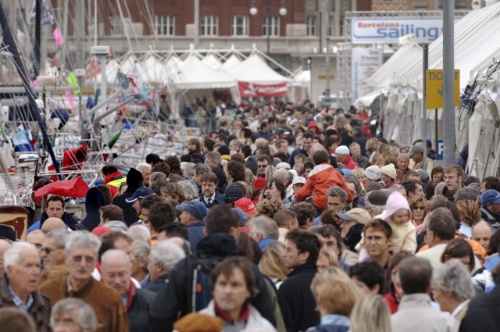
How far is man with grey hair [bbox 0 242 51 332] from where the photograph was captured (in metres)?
8.88

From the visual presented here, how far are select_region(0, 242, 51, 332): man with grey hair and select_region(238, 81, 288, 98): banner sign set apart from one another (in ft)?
189

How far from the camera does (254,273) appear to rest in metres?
8.64

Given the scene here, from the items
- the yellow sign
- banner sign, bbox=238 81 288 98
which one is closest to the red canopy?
the yellow sign

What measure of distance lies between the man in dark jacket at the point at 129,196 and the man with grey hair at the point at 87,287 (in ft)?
22.3

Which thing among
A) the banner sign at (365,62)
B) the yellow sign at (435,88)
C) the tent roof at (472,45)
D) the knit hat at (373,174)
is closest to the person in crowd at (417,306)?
the knit hat at (373,174)

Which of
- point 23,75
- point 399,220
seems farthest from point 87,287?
point 23,75

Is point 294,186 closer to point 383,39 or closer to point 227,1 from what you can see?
point 383,39

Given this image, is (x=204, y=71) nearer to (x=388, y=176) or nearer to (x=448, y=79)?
(x=448, y=79)

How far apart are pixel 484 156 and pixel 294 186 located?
5.40 metres

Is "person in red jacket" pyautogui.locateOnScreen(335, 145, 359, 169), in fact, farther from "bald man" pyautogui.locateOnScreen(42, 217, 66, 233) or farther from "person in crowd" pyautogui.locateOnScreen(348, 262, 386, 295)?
"person in crowd" pyautogui.locateOnScreen(348, 262, 386, 295)

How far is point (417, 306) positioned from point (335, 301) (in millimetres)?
497

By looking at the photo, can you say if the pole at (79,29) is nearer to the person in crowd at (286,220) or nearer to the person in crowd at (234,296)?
the person in crowd at (286,220)

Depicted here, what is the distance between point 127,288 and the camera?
374 inches

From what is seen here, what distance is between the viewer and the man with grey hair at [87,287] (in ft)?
29.2
